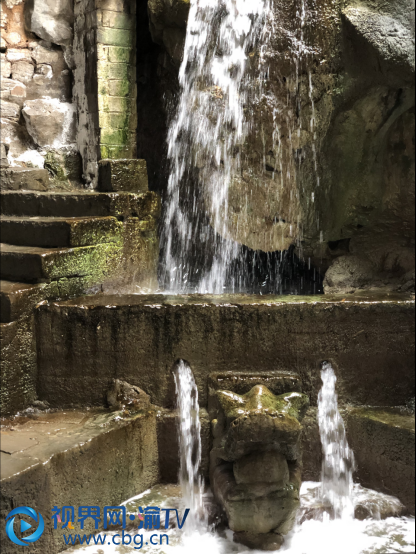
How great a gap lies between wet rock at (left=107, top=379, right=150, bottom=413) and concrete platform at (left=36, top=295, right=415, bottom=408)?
5 centimetres

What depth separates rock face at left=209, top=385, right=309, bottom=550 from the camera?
3.37 metres

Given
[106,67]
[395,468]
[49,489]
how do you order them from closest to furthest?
[49,489] < [395,468] < [106,67]

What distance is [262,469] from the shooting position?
11.2 ft

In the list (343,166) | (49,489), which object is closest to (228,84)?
(343,166)

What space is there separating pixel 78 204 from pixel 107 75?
143 cm

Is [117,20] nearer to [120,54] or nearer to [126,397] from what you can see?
[120,54]

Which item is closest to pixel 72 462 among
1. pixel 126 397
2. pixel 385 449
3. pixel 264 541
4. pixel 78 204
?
pixel 126 397

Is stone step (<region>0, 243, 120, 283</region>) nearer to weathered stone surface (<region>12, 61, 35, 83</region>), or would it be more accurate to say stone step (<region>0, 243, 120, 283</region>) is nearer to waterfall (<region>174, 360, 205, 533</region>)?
waterfall (<region>174, 360, 205, 533</region>)

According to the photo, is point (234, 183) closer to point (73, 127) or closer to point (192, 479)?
point (73, 127)

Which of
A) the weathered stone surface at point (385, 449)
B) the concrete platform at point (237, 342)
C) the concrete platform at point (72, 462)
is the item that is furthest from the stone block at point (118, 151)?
the weathered stone surface at point (385, 449)

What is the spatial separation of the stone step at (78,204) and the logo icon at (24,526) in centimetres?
241

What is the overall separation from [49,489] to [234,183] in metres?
2.93

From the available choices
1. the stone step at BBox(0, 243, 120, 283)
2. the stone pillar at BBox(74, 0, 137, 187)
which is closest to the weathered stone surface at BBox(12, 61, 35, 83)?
the stone pillar at BBox(74, 0, 137, 187)

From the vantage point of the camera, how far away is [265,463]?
11.2 ft
